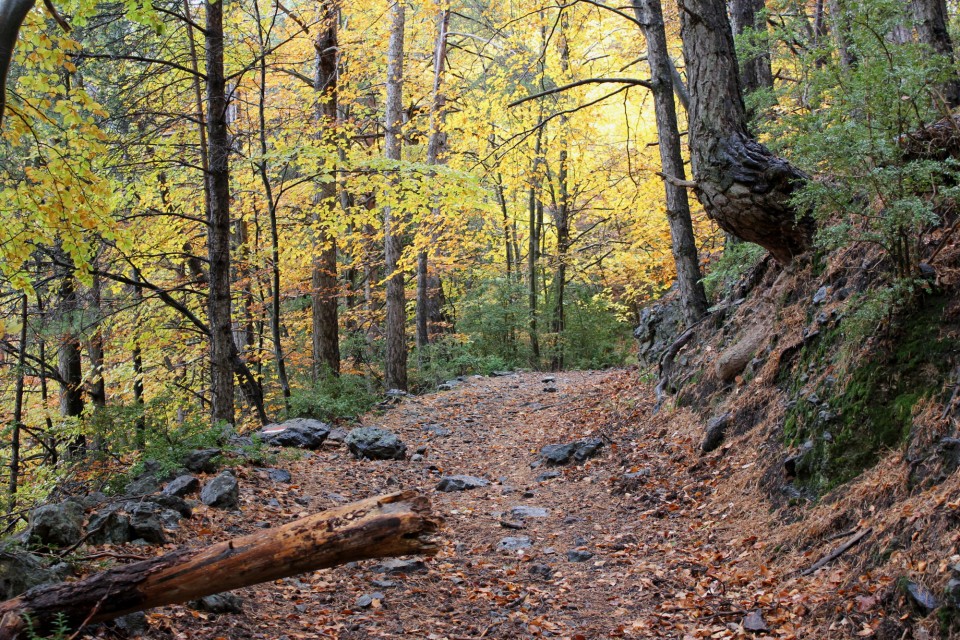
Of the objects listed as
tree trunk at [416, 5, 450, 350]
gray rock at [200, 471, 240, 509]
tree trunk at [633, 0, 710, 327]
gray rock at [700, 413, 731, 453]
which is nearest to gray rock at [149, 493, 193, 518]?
gray rock at [200, 471, 240, 509]

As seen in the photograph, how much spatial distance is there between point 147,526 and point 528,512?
345 centimetres

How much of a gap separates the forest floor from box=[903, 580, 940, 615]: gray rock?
181 mm

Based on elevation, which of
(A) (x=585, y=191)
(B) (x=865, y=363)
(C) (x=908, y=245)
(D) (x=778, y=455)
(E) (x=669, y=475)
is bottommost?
(E) (x=669, y=475)

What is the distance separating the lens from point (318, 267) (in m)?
12.9

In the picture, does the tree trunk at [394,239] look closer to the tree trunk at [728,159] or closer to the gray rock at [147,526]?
the tree trunk at [728,159]

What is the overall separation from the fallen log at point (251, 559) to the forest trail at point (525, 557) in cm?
56

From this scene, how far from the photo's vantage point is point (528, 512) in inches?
263

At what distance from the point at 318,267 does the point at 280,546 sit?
989 cm

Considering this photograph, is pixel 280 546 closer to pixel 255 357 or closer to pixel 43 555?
pixel 43 555

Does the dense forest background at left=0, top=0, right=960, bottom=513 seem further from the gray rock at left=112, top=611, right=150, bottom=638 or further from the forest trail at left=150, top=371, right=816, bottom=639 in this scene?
the gray rock at left=112, top=611, right=150, bottom=638

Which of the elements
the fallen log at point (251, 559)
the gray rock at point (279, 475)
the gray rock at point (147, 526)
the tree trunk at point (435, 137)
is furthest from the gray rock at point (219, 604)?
the tree trunk at point (435, 137)

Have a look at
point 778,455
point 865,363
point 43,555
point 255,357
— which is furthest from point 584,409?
point 43,555

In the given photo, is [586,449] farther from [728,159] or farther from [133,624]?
[133,624]

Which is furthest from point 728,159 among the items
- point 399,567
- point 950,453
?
point 399,567
